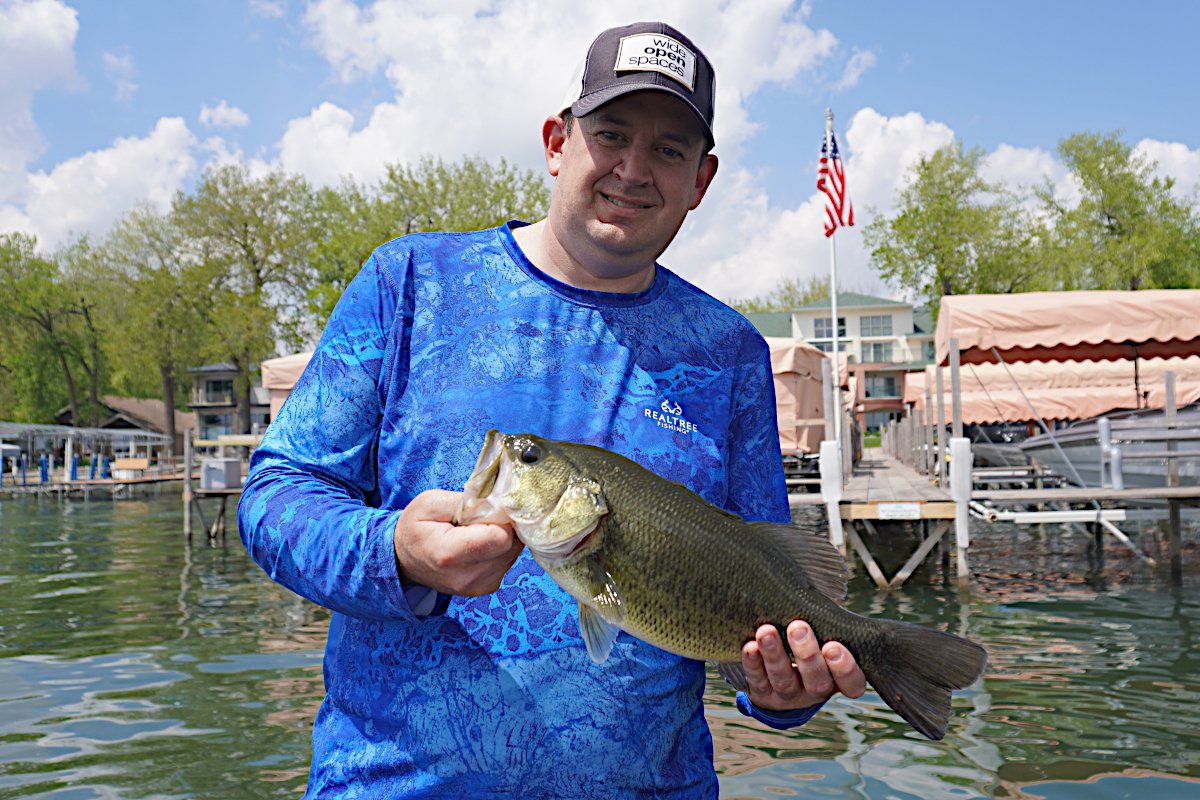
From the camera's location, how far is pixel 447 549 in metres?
1.49

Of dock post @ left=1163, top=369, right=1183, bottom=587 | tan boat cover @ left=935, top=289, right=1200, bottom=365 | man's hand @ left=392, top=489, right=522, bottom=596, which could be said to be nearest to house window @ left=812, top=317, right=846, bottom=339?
tan boat cover @ left=935, top=289, right=1200, bottom=365

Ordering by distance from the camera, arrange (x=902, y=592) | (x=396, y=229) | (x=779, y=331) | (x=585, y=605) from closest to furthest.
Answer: (x=585, y=605) < (x=902, y=592) < (x=396, y=229) < (x=779, y=331)

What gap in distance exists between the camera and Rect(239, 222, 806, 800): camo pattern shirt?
1.74 meters

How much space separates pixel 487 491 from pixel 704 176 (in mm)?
1072

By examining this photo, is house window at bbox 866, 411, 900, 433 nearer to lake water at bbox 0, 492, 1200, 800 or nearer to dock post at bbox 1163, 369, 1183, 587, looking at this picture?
dock post at bbox 1163, 369, 1183, 587

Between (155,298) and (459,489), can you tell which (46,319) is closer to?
(155,298)

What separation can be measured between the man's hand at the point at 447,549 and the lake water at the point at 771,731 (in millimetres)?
5295

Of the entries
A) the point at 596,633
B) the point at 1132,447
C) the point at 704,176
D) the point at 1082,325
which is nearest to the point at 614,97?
the point at 704,176

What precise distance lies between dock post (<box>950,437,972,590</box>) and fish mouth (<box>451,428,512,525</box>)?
11.7 meters

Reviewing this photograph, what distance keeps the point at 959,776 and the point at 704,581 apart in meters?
5.36

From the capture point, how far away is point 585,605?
1753 millimetres

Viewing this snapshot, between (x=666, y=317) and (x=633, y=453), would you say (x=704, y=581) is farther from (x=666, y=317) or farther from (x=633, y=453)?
(x=666, y=317)

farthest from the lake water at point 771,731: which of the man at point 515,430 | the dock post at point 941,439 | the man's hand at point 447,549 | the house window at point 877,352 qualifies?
the house window at point 877,352

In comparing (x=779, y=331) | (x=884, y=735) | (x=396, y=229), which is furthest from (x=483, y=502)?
(x=779, y=331)
